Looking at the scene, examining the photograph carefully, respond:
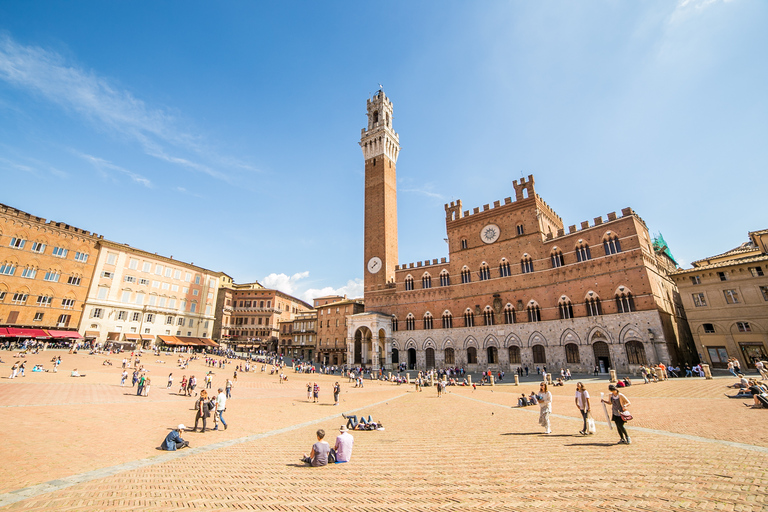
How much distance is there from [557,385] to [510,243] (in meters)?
17.4

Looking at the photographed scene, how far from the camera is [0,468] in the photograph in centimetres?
755

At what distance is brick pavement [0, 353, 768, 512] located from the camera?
228 inches

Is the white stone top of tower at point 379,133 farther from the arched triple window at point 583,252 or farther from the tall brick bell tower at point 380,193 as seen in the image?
the arched triple window at point 583,252

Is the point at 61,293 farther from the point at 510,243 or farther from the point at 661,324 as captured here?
the point at 661,324

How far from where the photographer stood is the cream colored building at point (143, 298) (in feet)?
147

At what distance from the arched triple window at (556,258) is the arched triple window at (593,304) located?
4.24 meters

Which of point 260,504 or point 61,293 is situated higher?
point 61,293

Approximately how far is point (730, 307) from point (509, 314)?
59.3 ft

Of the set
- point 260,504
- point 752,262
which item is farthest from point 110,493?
point 752,262

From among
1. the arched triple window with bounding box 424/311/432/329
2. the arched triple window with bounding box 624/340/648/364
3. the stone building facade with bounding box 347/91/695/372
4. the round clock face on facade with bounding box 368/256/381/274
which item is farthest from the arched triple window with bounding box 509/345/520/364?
the round clock face on facade with bounding box 368/256/381/274

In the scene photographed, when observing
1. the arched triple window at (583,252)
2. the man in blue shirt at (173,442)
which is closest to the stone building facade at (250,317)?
the arched triple window at (583,252)

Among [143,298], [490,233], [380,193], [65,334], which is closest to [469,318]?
[490,233]

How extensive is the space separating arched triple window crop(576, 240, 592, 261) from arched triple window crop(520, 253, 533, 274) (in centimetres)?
475

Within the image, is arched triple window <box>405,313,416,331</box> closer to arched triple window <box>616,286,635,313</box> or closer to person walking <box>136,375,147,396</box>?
arched triple window <box>616,286,635,313</box>
